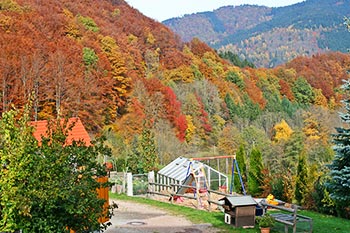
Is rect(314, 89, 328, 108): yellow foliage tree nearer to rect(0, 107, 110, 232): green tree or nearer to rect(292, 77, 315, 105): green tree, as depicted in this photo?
rect(292, 77, 315, 105): green tree

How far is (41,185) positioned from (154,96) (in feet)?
129

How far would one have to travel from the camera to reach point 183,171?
23.1m

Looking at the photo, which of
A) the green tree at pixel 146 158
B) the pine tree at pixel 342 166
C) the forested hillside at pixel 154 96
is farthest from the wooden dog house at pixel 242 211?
the green tree at pixel 146 158

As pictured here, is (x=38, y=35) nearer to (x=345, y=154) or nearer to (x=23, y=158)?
(x=345, y=154)

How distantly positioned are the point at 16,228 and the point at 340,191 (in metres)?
9.44

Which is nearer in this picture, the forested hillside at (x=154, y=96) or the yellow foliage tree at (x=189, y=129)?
the forested hillside at (x=154, y=96)

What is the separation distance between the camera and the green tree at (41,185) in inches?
261

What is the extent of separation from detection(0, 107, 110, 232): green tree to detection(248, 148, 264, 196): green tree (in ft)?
50.0

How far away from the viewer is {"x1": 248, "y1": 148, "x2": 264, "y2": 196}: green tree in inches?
872

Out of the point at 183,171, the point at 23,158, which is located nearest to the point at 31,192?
the point at 23,158

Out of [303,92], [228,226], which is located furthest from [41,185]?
[303,92]

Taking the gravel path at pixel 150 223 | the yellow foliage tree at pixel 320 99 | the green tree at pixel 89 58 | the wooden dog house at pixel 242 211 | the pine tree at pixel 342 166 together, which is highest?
the green tree at pixel 89 58

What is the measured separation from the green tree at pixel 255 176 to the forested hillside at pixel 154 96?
167 mm

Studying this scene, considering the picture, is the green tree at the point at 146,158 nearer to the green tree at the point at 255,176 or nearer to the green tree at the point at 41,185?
the green tree at the point at 255,176
